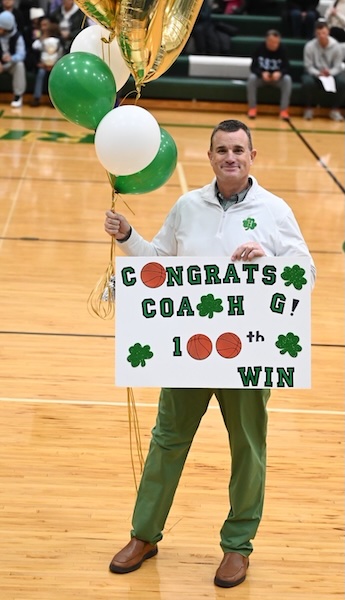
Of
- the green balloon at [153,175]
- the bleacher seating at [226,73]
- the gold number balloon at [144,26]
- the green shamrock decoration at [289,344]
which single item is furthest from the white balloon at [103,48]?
the bleacher seating at [226,73]

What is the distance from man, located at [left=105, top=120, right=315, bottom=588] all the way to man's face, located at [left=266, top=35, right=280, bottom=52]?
11004mm

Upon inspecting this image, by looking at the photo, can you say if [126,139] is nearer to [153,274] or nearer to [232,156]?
[232,156]

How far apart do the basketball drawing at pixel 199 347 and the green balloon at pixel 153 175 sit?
0.61 metres

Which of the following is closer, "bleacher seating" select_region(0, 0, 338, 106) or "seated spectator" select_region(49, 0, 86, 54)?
"seated spectator" select_region(49, 0, 86, 54)

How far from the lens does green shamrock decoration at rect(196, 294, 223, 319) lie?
354 cm

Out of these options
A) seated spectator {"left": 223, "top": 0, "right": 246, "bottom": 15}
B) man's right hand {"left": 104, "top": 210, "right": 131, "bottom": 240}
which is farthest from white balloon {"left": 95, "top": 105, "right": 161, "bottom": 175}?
seated spectator {"left": 223, "top": 0, "right": 246, "bottom": 15}

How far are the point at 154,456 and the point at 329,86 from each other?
37.2 ft

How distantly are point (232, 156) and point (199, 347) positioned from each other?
705 mm

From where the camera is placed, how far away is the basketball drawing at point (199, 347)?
356 centimetres

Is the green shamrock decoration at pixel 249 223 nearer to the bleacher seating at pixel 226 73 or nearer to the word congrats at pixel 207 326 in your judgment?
the word congrats at pixel 207 326

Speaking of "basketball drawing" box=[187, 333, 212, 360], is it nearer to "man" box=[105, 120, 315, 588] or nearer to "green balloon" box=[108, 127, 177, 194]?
"man" box=[105, 120, 315, 588]

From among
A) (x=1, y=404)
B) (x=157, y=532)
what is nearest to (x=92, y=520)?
(x=157, y=532)

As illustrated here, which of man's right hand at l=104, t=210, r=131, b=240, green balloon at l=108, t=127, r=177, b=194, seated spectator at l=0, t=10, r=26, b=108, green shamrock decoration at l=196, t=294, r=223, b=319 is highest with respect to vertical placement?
green balloon at l=108, t=127, r=177, b=194

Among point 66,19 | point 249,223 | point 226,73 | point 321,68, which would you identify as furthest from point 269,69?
point 249,223
